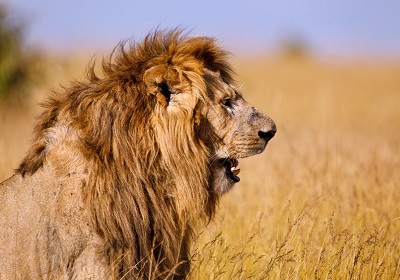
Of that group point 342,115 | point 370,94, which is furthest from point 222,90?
point 370,94

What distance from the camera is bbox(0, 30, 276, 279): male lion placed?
3789 millimetres

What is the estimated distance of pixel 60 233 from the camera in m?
3.78

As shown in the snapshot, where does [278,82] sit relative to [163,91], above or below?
below

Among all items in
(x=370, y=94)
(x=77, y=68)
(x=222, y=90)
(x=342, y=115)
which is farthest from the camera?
(x=77, y=68)

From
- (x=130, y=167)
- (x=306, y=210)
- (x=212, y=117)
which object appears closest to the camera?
(x=130, y=167)

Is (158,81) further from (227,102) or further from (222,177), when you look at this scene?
(222,177)

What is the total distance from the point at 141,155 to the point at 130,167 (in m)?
0.10

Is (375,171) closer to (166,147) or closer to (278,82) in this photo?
(166,147)

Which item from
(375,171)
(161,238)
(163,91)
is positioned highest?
(163,91)

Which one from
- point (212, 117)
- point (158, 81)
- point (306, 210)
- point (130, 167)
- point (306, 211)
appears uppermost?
point (158, 81)

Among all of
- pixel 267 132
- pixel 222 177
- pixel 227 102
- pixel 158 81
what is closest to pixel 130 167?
pixel 158 81

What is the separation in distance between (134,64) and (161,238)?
984 millimetres

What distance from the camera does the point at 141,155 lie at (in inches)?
158

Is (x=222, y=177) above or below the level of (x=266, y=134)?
below
